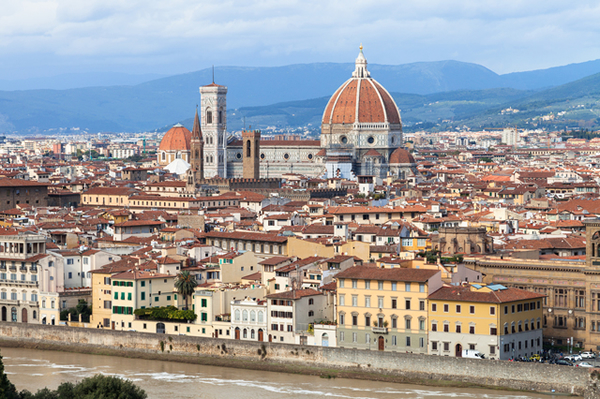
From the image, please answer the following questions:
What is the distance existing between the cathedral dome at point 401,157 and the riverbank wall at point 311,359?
79.2 metres

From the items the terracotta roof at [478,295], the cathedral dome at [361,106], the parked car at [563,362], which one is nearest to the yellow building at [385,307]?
the terracotta roof at [478,295]

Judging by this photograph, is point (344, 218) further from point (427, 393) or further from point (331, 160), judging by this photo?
point (331, 160)

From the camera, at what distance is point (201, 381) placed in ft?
125

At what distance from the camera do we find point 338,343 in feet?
129

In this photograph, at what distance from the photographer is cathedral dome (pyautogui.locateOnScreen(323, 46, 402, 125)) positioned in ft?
413

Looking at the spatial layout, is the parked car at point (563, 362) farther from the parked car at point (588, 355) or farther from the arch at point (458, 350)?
the arch at point (458, 350)

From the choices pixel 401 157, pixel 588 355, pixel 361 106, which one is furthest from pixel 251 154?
pixel 588 355

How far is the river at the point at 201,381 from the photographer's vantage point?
35.6 metres

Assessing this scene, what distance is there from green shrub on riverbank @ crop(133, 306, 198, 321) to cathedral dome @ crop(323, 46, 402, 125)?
3313 inches

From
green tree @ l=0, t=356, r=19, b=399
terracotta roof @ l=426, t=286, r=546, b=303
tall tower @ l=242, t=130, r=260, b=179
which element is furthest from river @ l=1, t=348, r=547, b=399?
tall tower @ l=242, t=130, r=260, b=179

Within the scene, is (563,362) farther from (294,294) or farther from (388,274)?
(294,294)

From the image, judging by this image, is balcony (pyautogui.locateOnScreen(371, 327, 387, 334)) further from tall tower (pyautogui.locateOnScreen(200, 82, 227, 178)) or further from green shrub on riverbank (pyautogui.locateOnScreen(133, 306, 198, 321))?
tall tower (pyautogui.locateOnScreen(200, 82, 227, 178))

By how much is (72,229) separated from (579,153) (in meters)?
147

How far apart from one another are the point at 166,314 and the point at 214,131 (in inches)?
3279
